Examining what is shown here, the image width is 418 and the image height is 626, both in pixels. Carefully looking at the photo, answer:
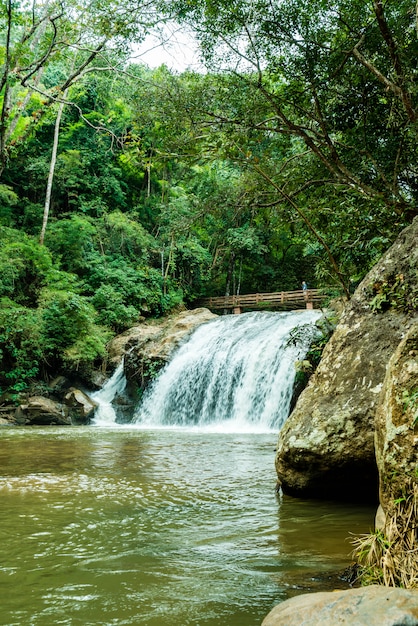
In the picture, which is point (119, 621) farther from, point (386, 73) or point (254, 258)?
point (254, 258)

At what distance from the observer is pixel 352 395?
485 cm

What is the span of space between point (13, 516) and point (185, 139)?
561 cm

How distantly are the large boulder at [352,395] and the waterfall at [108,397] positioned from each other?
39.4 ft

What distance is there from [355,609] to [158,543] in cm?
216

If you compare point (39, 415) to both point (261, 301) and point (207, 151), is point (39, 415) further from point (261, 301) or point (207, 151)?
point (261, 301)

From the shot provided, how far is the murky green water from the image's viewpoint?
2.65 m

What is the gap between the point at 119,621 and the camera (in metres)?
2.47

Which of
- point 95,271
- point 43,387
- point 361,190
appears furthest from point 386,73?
point 95,271

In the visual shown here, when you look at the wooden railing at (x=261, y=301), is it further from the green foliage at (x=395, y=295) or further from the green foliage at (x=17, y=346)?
the green foliage at (x=395, y=295)

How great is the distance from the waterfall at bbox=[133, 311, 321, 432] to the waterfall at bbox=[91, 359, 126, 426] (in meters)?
1.03

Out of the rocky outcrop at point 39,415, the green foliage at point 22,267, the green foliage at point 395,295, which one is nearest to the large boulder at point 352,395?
the green foliage at point 395,295

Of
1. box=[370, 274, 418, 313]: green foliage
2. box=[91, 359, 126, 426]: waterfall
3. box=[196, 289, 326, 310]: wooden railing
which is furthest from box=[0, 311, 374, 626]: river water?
box=[196, 289, 326, 310]: wooden railing

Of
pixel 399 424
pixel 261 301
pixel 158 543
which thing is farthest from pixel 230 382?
pixel 261 301

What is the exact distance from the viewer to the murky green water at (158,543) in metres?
2.65
